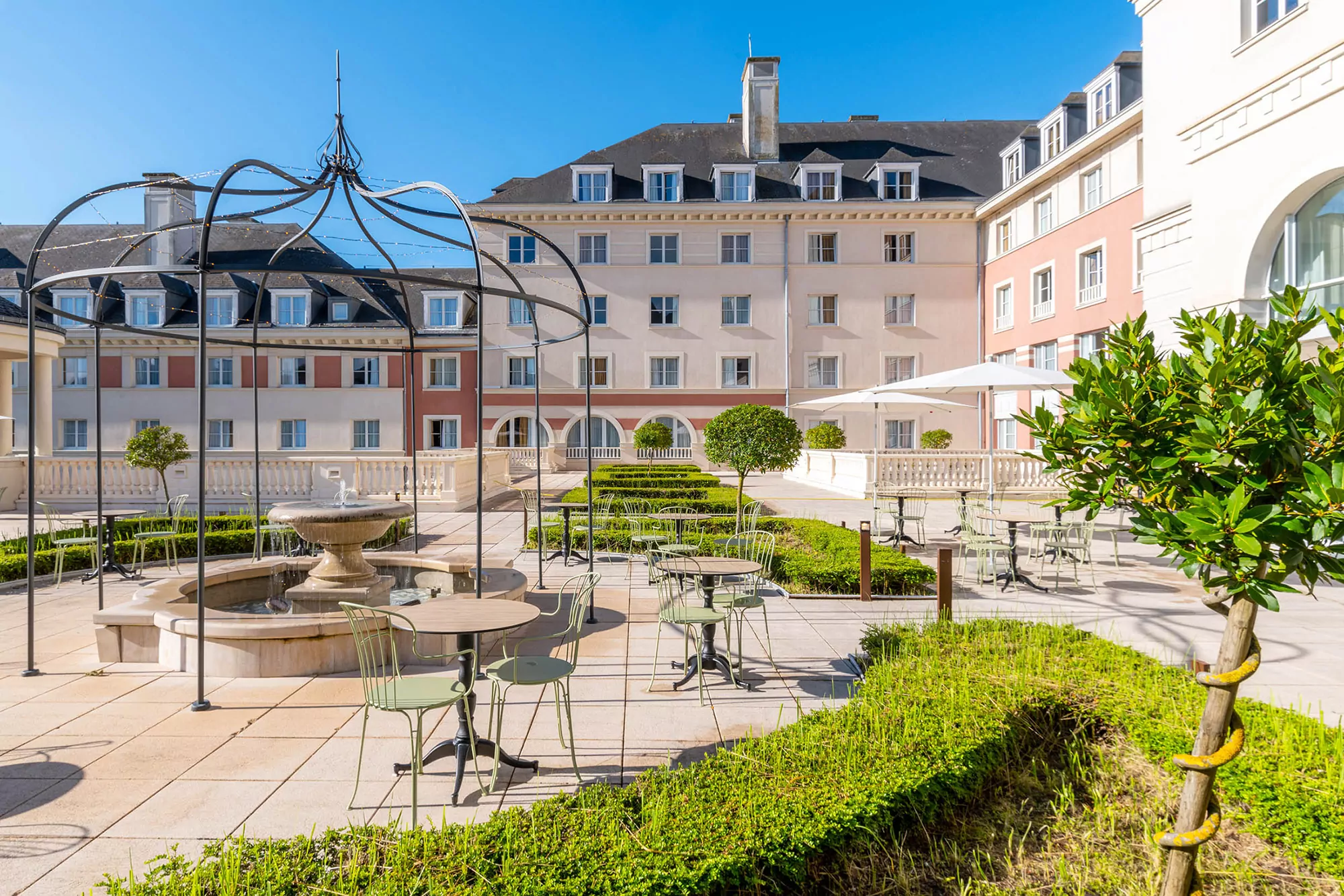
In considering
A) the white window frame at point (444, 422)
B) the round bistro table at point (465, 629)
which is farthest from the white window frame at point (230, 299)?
the round bistro table at point (465, 629)

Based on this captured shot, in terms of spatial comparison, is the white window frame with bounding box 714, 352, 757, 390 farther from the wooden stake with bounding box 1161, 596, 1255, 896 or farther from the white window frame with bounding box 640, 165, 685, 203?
the wooden stake with bounding box 1161, 596, 1255, 896

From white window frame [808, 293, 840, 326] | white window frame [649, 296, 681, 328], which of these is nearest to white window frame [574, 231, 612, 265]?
white window frame [649, 296, 681, 328]

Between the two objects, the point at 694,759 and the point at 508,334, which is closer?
the point at 694,759

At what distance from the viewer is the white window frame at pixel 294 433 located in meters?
29.6

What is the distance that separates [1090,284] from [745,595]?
2192cm

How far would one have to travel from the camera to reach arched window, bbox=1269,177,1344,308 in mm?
8477

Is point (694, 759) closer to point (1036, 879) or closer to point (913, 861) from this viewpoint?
point (913, 861)

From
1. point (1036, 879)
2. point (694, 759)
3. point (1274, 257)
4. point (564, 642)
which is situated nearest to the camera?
point (1036, 879)

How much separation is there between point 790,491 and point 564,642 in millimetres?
14766

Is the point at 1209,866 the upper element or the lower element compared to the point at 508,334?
lower

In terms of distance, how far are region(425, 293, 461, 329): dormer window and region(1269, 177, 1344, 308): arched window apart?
1091 inches

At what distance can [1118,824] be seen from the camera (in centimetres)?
332

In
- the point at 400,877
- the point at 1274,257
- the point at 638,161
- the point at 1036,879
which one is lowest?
the point at 1036,879

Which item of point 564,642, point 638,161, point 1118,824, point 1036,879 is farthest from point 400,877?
point 638,161
